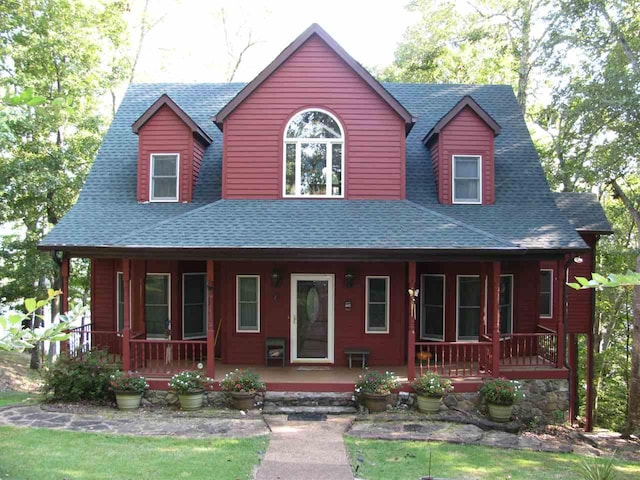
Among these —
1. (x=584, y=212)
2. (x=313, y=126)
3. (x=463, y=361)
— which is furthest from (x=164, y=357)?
(x=584, y=212)

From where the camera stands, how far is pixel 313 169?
12.8 metres

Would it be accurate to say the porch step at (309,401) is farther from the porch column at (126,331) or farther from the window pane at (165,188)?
the window pane at (165,188)

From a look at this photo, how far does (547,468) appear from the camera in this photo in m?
8.18

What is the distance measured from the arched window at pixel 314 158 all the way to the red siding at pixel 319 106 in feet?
0.65

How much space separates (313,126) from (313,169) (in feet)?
3.46

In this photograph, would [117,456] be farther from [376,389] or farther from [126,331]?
[376,389]

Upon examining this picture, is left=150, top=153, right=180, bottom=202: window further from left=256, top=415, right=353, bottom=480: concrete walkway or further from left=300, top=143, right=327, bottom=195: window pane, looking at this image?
left=256, top=415, right=353, bottom=480: concrete walkway

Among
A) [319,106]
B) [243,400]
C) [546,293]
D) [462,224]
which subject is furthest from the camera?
[546,293]

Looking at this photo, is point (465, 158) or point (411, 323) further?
point (465, 158)

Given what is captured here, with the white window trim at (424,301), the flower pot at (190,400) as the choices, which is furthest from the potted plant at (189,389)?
the white window trim at (424,301)

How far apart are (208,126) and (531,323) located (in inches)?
418

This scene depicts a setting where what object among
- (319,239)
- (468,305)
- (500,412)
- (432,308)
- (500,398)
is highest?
(319,239)

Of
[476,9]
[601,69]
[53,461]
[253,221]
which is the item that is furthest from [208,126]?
[476,9]

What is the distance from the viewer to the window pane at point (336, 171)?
12.8 metres
